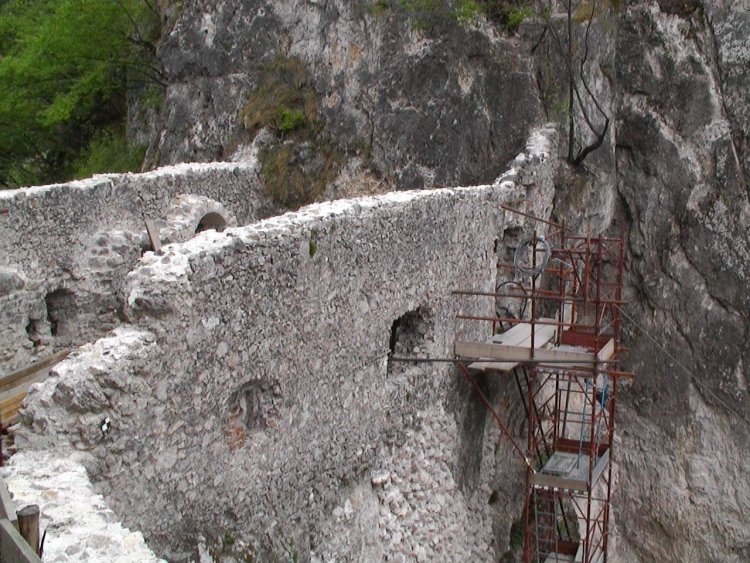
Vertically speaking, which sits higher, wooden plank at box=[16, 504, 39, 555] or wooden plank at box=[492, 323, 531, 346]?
wooden plank at box=[492, 323, 531, 346]

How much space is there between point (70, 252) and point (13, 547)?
289 inches

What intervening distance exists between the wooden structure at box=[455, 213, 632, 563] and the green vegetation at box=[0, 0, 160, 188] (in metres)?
9.74

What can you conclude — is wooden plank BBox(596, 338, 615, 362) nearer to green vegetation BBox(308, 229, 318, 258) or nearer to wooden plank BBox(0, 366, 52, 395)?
green vegetation BBox(308, 229, 318, 258)

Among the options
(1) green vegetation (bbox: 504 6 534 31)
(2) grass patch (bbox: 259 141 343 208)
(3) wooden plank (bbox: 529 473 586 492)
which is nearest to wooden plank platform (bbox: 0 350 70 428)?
(2) grass patch (bbox: 259 141 343 208)

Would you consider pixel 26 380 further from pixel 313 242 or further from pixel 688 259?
pixel 688 259

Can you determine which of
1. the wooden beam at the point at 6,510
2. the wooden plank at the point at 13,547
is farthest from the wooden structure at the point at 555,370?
the wooden plank at the point at 13,547

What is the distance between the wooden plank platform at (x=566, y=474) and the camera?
426 inches

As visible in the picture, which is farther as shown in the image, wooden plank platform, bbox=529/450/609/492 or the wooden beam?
wooden plank platform, bbox=529/450/609/492

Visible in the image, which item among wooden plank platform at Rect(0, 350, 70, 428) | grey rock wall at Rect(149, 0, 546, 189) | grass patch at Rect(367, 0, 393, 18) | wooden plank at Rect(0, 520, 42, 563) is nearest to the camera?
wooden plank at Rect(0, 520, 42, 563)

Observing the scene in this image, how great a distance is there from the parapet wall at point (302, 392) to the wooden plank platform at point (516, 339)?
17.3 inches

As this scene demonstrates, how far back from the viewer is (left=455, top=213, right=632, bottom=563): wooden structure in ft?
33.4

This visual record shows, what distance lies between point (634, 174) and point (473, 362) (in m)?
6.08

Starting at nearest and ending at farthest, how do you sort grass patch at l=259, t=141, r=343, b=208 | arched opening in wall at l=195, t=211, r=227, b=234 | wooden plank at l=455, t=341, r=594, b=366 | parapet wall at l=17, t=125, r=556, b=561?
parapet wall at l=17, t=125, r=556, b=561 < wooden plank at l=455, t=341, r=594, b=366 < arched opening in wall at l=195, t=211, r=227, b=234 < grass patch at l=259, t=141, r=343, b=208

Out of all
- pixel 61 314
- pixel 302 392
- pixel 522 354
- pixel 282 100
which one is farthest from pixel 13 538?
pixel 282 100
